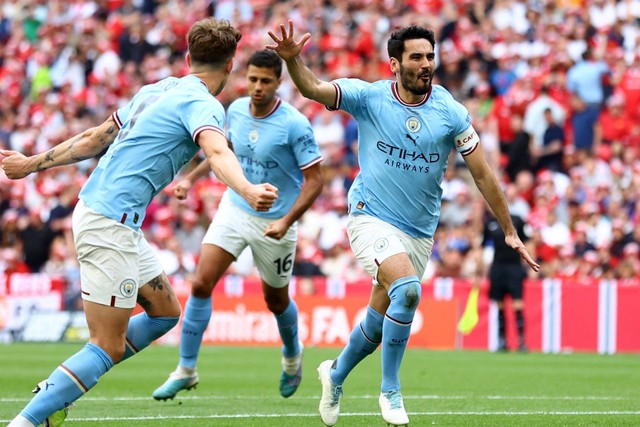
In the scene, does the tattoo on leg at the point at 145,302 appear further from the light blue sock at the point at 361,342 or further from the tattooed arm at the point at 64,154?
the light blue sock at the point at 361,342

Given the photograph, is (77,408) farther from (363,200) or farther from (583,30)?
(583,30)

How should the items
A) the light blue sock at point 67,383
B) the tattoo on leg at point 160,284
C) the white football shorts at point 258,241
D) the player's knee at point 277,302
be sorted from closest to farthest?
the light blue sock at point 67,383
the tattoo on leg at point 160,284
the white football shorts at point 258,241
the player's knee at point 277,302

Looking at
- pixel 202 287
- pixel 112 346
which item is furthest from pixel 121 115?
pixel 202 287

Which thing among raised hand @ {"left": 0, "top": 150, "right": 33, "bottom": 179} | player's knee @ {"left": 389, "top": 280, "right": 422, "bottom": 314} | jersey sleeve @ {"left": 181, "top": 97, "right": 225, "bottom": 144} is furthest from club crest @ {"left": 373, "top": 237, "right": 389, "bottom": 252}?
raised hand @ {"left": 0, "top": 150, "right": 33, "bottom": 179}

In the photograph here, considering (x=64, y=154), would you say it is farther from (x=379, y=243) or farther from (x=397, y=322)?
(x=397, y=322)

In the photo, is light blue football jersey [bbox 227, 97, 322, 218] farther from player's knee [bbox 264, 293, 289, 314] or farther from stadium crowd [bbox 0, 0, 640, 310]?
stadium crowd [bbox 0, 0, 640, 310]

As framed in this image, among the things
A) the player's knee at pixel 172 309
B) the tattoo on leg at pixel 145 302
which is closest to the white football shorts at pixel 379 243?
the player's knee at pixel 172 309

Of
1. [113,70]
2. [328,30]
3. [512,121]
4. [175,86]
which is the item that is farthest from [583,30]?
[175,86]

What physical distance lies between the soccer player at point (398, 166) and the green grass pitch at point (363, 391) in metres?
0.83

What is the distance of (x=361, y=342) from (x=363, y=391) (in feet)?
10.4

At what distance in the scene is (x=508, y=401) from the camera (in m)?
11.0

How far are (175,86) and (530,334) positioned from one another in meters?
13.8

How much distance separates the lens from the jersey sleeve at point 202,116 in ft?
24.0

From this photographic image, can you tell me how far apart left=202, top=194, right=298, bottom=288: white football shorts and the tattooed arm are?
3.09 meters
